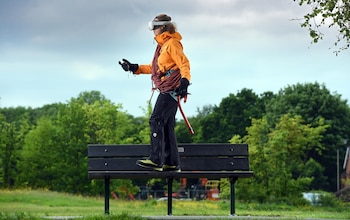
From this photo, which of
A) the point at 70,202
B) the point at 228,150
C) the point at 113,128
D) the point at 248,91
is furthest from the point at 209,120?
the point at 228,150

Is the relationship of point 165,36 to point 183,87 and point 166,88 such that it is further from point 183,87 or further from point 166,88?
point 183,87

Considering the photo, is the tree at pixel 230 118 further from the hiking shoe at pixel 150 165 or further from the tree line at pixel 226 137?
the hiking shoe at pixel 150 165

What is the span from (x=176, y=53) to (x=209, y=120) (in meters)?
54.9

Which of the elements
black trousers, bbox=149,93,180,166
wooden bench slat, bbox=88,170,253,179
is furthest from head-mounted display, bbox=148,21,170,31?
wooden bench slat, bbox=88,170,253,179

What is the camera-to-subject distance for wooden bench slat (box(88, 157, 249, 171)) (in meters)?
11.5

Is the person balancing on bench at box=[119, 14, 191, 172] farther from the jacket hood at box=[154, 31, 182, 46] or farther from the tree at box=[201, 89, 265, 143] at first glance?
the tree at box=[201, 89, 265, 143]

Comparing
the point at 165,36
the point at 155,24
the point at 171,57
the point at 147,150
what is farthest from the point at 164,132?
the point at 155,24

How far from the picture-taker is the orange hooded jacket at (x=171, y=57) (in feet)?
35.8

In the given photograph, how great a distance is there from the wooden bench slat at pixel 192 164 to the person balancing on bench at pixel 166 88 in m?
0.25

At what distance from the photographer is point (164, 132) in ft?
36.6

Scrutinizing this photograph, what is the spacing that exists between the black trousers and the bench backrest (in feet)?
1.13

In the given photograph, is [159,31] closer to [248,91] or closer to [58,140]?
[58,140]

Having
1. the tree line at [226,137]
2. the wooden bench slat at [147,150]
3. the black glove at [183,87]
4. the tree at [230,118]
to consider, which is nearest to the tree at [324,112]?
the tree line at [226,137]

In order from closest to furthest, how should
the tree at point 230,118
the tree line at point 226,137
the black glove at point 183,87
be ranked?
the black glove at point 183,87
the tree line at point 226,137
the tree at point 230,118
